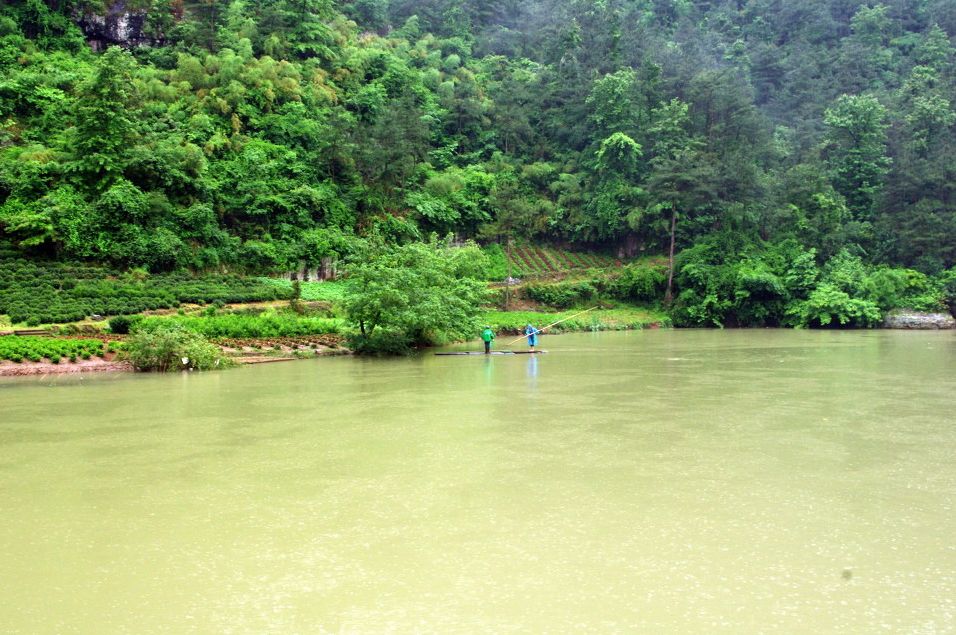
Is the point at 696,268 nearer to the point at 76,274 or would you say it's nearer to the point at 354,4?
the point at 76,274

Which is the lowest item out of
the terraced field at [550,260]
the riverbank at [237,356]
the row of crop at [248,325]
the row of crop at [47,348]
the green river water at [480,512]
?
the green river water at [480,512]

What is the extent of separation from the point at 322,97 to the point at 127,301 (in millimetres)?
30500

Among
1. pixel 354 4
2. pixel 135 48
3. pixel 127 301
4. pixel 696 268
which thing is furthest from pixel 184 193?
pixel 354 4

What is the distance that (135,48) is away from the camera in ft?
197

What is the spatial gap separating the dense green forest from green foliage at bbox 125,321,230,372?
13.9m

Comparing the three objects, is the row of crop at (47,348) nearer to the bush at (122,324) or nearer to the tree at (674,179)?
the bush at (122,324)

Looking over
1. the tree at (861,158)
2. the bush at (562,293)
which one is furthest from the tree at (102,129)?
the tree at (861,158)

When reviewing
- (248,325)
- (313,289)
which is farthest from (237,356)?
(313,289)

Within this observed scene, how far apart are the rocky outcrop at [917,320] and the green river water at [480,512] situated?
32.1 meters

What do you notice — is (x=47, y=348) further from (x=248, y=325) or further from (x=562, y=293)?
(x=562, y=293)

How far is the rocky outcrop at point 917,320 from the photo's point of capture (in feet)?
153

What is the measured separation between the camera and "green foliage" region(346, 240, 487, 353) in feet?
91.6

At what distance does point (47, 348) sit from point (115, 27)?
1799 inches

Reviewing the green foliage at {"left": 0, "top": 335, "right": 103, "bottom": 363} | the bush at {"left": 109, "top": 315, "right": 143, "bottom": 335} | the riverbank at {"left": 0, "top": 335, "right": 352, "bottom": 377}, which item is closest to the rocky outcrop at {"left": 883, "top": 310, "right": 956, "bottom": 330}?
the riverbank at {"left": 0, "top": 335, "right": 352, "bottom": 377}
